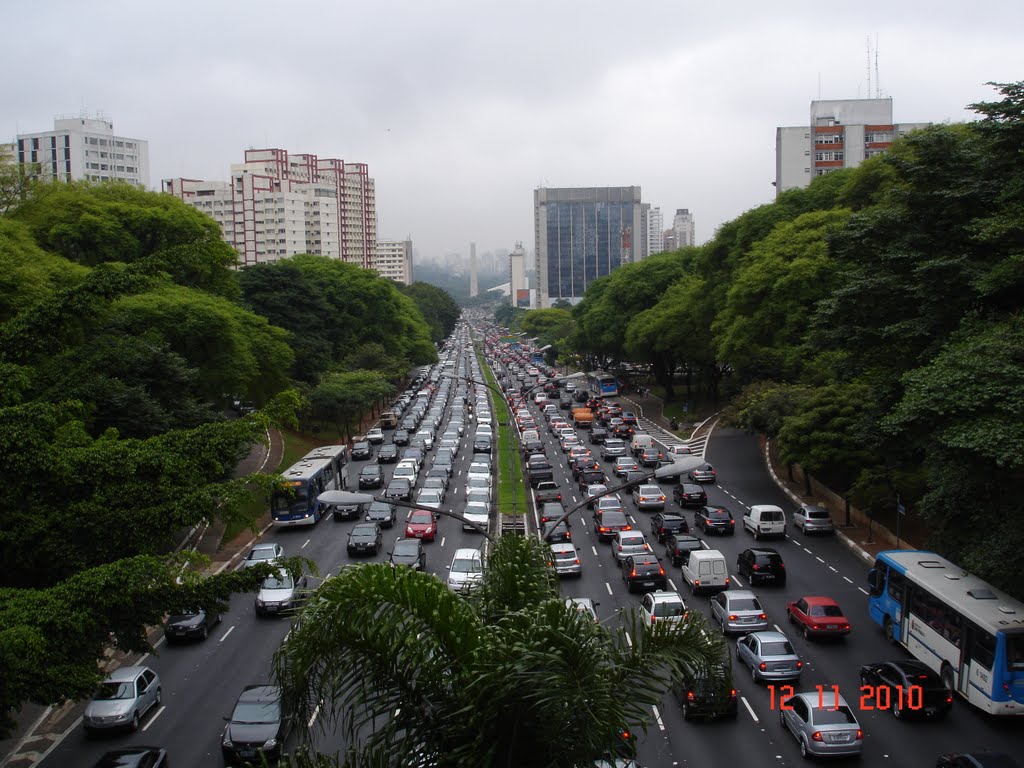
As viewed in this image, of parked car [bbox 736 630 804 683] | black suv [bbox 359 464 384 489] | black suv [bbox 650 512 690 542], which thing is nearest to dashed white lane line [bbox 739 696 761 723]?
parked car [bbox 736 630 804 683]

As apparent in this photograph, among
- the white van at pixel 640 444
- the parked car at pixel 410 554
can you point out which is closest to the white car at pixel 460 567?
the parked car at pixel 410 554

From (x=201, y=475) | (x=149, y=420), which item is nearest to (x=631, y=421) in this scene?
(x=149, y=420)

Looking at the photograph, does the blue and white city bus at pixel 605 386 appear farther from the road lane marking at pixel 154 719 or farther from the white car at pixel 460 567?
the road lane marking at pixel 154 719

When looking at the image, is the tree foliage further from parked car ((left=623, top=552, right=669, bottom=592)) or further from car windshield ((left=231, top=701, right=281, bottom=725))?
parked car ((left=623, top=552, right=669, bottom=592))

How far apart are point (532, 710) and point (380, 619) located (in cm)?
141

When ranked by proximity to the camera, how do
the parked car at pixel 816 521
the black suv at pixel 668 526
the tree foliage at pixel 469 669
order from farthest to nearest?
the parked car at pixel 816 521 < the black suv at pixel 668 526 < the tree foliage at pixel 469 669

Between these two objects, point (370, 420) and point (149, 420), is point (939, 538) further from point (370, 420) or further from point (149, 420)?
point (370, 420)

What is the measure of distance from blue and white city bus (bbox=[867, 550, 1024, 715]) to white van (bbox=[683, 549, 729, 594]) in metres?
4.37

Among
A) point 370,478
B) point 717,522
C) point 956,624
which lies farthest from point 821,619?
point 370,478

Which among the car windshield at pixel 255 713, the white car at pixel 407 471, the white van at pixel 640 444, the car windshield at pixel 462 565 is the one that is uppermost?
the white van at pixel 640 444

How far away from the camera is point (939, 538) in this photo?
22188mm

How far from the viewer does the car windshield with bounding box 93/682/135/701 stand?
55.9 feet

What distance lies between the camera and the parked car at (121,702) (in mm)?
16750

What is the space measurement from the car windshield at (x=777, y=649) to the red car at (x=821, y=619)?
2.49 meters
